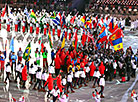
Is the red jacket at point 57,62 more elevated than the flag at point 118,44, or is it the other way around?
the flag at point 118,44

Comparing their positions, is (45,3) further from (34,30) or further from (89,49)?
(89,49)

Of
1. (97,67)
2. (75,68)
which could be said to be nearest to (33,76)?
(75,68)

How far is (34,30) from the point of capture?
32531 mm

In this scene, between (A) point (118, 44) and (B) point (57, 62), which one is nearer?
(B) point (57, 62)

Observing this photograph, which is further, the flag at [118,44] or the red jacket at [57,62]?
the flag at [118,44]

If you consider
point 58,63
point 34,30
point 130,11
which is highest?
point 130,11

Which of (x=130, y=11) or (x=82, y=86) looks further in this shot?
(x=130, y=11)

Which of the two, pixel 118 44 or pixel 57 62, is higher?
pixel 118 44

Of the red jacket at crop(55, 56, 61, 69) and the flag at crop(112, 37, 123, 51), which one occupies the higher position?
the flag at crop(112, 37, 123, 51)

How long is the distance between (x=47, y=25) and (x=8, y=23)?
3.71m

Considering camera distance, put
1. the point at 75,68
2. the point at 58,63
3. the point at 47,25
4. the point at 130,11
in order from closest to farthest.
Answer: the point at 75,68 < the point at 58,63 < the point at 47,25 < the point at 130,11

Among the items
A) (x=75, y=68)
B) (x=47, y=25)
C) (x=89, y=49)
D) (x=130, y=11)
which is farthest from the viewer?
(x=130, y=11)

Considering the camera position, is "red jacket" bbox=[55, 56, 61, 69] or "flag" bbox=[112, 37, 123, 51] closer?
"red jacket" bbox=[55, 56, 61, 69]

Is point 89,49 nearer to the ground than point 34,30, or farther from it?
nearer to the ground
